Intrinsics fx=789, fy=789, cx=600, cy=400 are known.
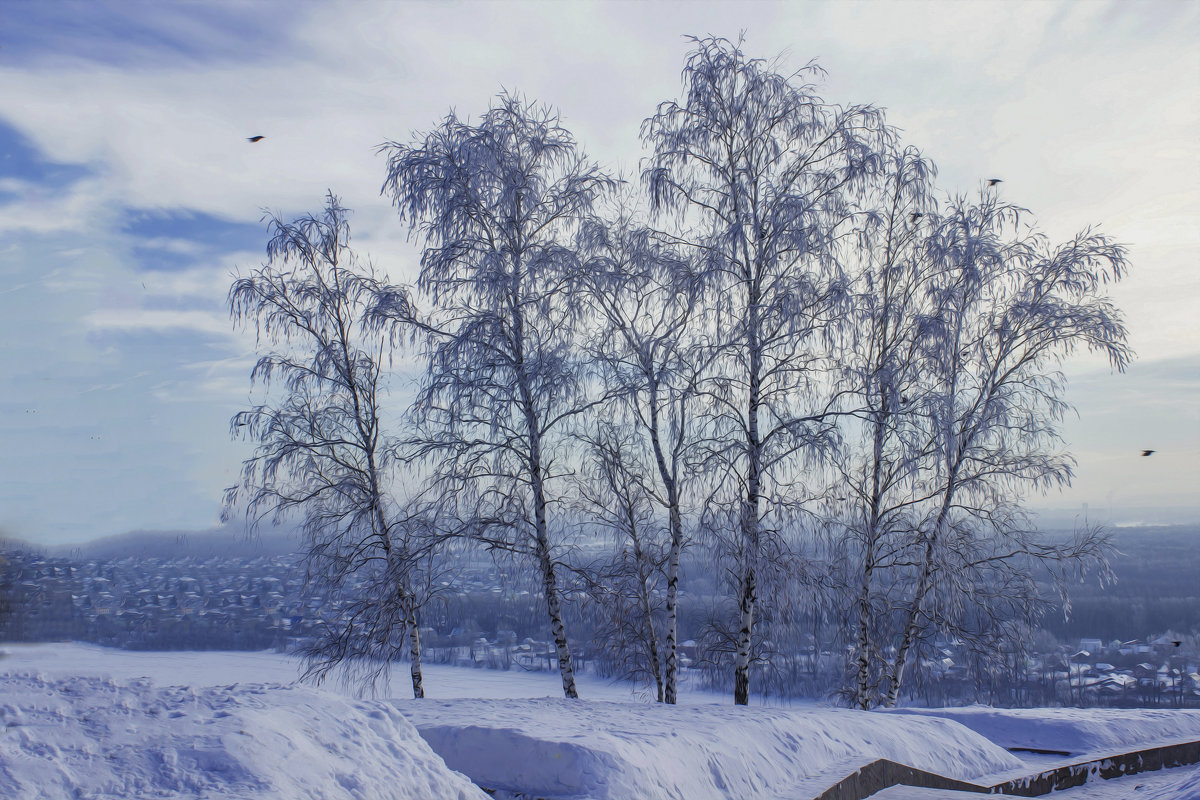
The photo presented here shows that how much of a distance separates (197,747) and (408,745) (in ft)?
4.50

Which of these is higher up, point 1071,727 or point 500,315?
point 500,315

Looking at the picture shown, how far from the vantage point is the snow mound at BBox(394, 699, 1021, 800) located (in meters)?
6.04

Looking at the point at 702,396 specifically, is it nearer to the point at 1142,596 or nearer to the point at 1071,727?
the point at 1071,727

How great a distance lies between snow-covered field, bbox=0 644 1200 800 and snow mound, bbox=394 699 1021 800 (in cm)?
2

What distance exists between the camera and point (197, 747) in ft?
13.9

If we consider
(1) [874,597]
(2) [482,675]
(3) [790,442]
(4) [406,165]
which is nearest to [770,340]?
(3) [790,442]

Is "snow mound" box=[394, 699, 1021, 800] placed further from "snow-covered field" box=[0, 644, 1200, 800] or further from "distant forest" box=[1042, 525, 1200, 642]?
"distant forest" box=[1042, 525, 1200, 642]

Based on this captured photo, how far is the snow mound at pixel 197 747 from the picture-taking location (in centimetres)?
387

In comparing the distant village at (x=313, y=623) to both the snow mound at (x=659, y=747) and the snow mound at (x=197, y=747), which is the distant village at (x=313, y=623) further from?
the snow mound at (x=197, y=747)

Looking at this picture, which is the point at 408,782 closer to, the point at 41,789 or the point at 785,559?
the point at 41,789

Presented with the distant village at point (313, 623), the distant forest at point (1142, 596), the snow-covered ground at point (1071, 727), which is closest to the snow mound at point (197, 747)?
the distant village at point (313, 623)

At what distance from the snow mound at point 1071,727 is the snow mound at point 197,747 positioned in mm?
8276

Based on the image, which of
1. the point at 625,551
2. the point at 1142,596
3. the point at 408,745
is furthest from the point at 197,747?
the point at 1142,596

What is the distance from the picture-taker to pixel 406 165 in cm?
1250
